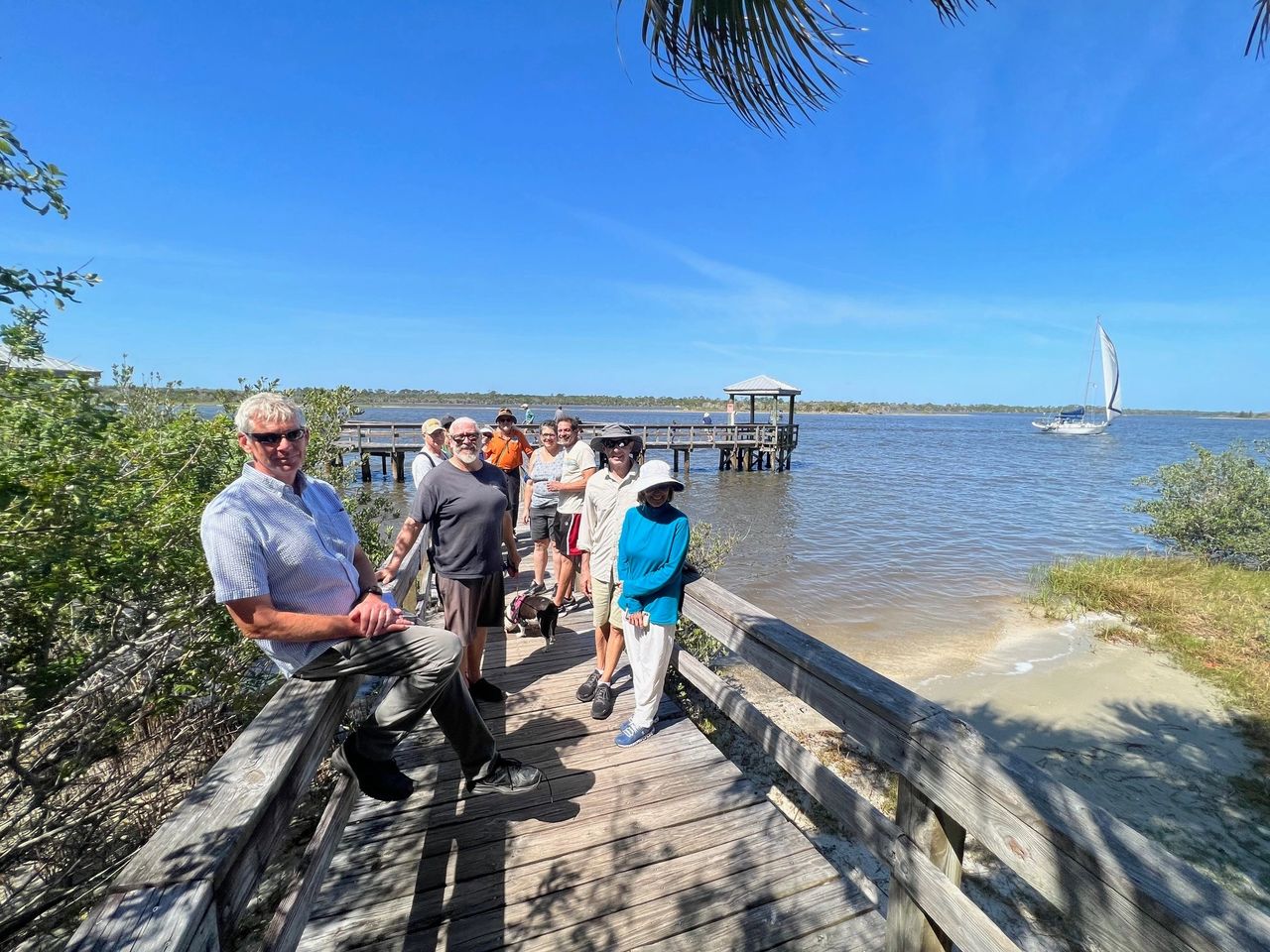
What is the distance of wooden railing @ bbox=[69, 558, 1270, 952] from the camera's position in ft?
3.30

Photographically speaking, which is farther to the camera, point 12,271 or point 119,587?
point 119,587

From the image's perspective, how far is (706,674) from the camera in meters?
3.45

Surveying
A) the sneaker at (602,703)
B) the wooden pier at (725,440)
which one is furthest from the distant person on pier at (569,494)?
the wooden pier at (725,440)

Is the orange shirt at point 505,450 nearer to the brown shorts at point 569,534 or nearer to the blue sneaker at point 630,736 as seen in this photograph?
the brown shorts at point 569,534

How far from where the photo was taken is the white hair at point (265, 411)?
1.87 m

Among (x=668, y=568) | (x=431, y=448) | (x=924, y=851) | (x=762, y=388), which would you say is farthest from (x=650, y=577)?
(x=762, y=388)

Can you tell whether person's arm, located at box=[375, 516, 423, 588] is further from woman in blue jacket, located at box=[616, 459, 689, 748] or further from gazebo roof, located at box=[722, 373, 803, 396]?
gazebo roof, located at box=[722, 373, 803, 396]

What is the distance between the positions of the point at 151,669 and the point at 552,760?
200cm

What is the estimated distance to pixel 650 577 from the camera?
3.00 m

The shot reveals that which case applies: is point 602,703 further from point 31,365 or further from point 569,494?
point 31,365

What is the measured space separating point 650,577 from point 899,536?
1279cm

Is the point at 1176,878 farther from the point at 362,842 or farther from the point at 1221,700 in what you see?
the point at 1221,700

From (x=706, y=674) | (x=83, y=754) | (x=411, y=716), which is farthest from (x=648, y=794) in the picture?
(x=83, y=754)

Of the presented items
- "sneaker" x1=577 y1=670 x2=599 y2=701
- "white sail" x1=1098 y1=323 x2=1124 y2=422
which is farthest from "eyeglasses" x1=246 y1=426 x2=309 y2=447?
"white sail" x1=1098 y1=323 x2=1124 y2=422
